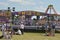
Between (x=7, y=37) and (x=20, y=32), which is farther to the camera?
(x=20, y=32)

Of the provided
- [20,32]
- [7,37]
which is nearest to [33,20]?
[20,32]

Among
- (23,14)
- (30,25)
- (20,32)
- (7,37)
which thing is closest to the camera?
(7,37)

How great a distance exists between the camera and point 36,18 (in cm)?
3906

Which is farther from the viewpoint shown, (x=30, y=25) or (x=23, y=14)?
(x=30, y=25)

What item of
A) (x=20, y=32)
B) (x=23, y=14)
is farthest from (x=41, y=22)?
(x=20, y=32)

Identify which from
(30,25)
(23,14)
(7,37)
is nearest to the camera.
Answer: (7,37)

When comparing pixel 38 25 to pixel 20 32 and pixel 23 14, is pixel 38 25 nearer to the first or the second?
pixel 23 14

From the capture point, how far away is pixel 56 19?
38906 mm

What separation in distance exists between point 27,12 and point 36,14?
1.45 metres

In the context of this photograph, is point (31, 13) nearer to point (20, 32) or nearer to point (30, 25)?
point (30, 25)

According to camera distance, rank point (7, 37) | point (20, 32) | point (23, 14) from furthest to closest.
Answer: point (23, 14)
point (20, 32)
point (7, 37)

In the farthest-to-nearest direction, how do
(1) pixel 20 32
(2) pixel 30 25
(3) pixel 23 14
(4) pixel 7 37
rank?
1. (2) pixel 30 25
2. (3) pixel 23 14
3. (1) pixel 20 32
4. (4) pixel 7 37

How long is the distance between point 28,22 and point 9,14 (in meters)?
3.38

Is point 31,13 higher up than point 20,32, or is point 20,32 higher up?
point 31,13
